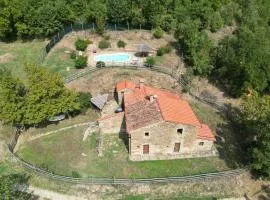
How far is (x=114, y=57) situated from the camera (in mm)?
66875

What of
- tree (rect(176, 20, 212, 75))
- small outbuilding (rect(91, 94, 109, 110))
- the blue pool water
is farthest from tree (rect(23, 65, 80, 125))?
tree (rect(176, 20, 212, 75))

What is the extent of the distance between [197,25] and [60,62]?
2431 cm

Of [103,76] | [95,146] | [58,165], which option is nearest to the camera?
[58,165]

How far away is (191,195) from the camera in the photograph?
48.4 m

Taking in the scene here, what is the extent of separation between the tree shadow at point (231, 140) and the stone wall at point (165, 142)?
2656 millimetres

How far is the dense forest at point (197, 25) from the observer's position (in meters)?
61.2

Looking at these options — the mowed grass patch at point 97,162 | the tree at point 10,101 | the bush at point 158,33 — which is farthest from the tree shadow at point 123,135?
the bush at point 158,33

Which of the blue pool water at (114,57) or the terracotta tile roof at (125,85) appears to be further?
the blue pool water at (114,57)

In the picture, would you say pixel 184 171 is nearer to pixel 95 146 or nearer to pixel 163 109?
pixel 163 109

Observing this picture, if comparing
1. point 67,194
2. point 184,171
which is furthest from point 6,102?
point 184,171

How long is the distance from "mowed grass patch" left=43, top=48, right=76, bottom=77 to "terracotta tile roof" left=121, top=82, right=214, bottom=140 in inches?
525

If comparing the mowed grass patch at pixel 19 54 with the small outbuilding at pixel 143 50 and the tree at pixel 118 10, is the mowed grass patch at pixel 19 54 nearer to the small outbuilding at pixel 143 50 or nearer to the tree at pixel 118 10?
the tree at pixel 118 10

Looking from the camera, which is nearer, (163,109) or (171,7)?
(163,109)

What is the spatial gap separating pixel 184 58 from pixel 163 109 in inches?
824
